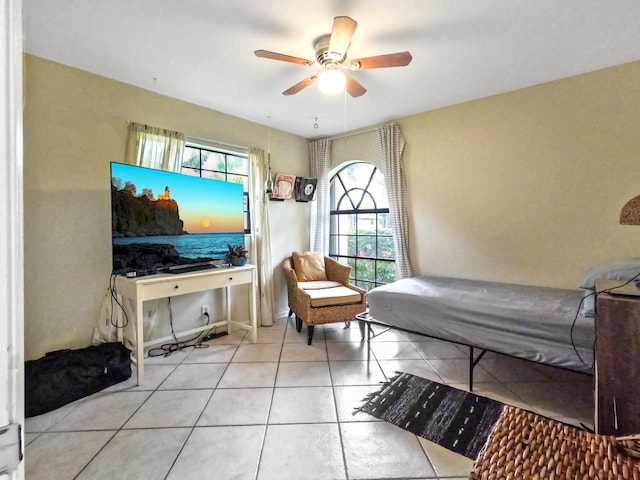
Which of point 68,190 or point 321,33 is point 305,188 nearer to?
point 321,33

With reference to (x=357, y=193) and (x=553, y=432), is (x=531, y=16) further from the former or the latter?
(x=357, y=193)

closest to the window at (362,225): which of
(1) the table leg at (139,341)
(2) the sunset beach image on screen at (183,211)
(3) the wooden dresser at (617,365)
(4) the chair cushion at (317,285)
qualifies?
(4) the chair cushion at (317,285)

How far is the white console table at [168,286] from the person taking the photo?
2146 mm

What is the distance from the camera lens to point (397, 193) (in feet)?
11.1

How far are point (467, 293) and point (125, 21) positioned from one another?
307 centimetres

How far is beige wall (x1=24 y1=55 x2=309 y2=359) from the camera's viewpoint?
6.84 feet

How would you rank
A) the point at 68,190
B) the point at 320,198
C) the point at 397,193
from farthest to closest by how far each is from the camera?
the point at 320,198
the point at 397,193
the point at 68,190

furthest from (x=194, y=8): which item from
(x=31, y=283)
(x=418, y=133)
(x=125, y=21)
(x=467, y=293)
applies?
(x=467, y=293)

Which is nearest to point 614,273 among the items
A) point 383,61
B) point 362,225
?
point 383,61

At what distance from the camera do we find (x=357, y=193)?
405 cm

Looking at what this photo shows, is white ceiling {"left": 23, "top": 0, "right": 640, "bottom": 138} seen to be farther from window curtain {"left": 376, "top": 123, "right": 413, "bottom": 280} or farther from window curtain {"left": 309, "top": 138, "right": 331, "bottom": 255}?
window curtain {"left": 309, "top": 138, "right": 331, "bottom": 255}

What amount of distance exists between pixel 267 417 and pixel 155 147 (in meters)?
2.45

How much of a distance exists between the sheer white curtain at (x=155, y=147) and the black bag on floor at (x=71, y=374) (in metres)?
1.58

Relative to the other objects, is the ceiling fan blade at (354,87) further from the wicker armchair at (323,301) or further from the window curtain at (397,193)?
the wicker armchair at (323,301)
